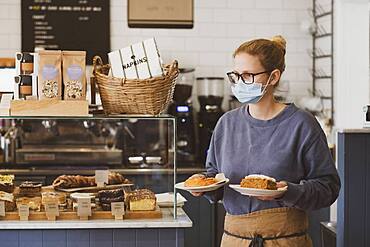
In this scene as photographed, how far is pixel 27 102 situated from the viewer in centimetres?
300

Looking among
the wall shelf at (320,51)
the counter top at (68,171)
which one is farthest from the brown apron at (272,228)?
the wall shelf at (320,51)

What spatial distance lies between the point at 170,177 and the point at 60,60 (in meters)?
2.35

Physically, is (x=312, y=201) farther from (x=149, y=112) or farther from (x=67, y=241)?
(x=67, y=241)

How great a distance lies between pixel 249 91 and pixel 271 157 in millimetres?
256

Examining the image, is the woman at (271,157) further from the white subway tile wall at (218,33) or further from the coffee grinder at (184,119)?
the white subway tile wall at (218,33)

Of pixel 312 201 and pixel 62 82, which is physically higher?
pixel 62 82

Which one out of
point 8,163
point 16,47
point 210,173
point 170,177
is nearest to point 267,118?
point 210,173

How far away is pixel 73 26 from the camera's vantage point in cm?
609

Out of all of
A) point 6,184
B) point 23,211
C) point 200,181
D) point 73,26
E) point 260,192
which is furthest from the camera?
point 73,26

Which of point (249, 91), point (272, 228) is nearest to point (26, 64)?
point (249, 91)

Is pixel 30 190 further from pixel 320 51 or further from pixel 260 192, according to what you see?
pixel 320 51

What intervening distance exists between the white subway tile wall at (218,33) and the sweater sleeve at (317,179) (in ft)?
11.7

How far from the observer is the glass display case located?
17.6ft

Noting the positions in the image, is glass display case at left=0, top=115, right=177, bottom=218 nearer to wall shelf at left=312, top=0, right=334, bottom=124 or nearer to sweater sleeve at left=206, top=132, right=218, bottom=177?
wall shelf at left=312, top=0, right=334, bottom=124
